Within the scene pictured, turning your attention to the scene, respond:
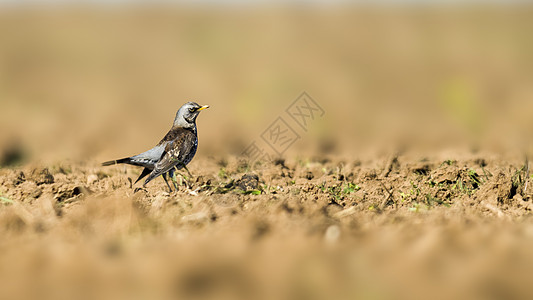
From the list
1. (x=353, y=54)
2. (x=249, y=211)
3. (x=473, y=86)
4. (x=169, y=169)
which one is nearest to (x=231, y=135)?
(x=169, y=169)

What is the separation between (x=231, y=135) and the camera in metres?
12.1

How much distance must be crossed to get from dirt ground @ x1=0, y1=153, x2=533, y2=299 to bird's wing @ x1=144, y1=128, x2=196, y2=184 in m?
0.23

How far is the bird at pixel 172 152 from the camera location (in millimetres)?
5883

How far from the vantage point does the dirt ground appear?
268 centimetres

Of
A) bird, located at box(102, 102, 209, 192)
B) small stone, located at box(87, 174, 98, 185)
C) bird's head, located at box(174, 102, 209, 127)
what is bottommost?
small stone, located at box(87, 174, 98, 185)

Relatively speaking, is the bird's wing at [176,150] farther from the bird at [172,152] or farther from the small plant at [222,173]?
the small plant at [222,173]

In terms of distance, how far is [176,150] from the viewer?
6133 millimetres

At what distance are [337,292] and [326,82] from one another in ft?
59.3

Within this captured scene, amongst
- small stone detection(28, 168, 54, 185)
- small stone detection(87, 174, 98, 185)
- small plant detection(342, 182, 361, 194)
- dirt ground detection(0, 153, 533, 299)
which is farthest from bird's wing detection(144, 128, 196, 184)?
small plant detection(342, 182, 361, 194)

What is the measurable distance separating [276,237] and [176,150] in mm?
3130

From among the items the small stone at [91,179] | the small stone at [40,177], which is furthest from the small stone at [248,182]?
the small stone at [40,177]

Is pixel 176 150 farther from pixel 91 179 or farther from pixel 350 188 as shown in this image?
pixel 350 188

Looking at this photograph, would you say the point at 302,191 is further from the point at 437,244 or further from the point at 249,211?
the point at 437,244

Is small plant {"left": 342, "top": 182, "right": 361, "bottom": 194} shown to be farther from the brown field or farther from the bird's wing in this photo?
the bird's wing
